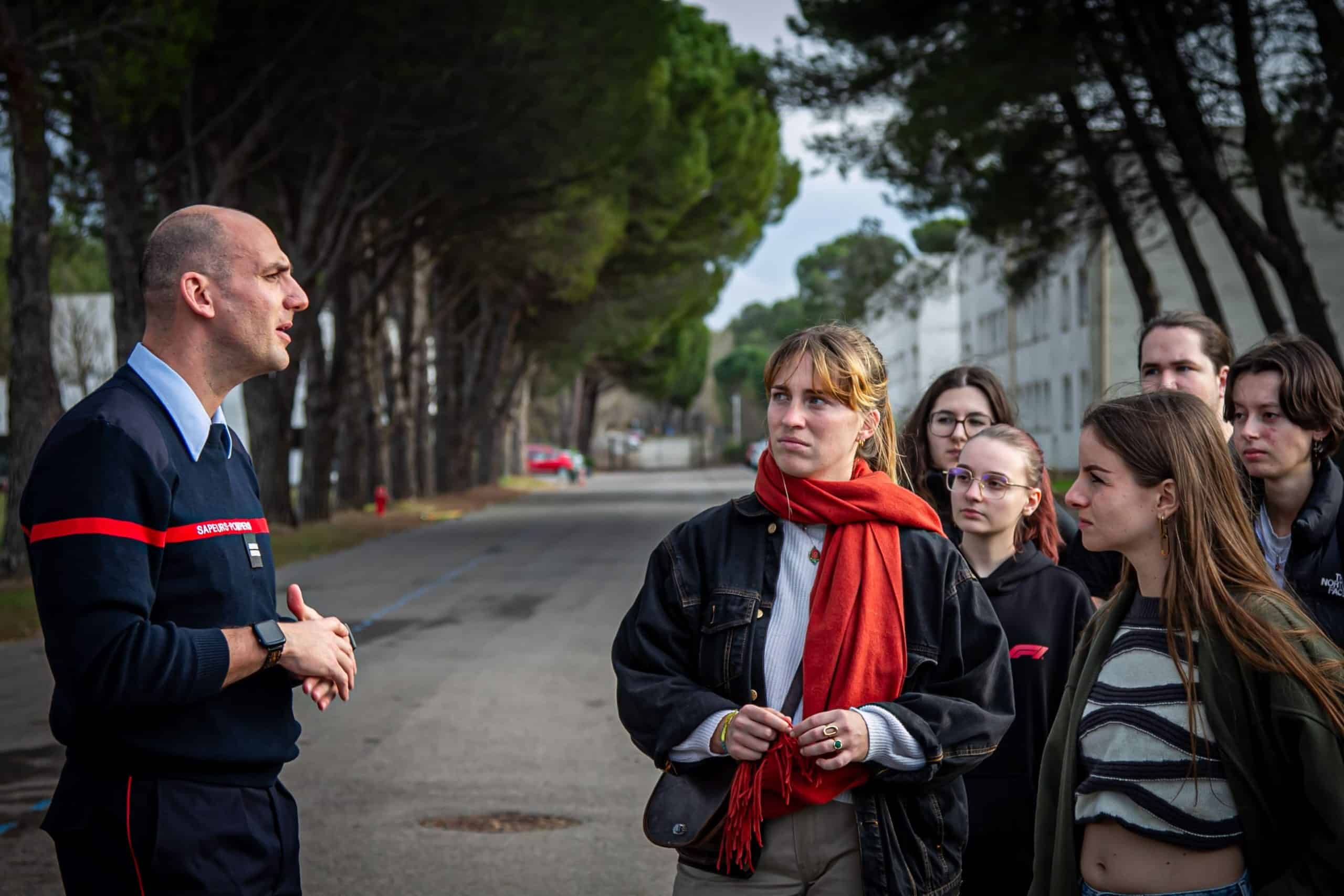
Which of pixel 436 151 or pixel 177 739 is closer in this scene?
pixel 177 739

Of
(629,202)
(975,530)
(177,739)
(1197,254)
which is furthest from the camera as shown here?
(629,202)

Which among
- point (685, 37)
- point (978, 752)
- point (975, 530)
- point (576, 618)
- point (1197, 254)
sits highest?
point (685, 37)

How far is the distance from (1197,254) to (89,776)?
72.4 feet

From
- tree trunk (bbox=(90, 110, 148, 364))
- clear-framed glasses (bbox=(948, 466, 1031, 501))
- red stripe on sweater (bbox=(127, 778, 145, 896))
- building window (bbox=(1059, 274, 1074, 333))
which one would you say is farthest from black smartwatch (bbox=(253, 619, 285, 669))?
building window (bbox=(1059, 274, 1074, 333))

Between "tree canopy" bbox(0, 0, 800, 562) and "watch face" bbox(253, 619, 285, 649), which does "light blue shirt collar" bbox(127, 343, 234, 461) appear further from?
"tree canopy" bbox(0, 0, 800, 562)

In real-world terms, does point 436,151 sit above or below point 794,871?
above

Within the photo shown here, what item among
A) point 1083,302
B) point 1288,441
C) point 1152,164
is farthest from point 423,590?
point 1083,302

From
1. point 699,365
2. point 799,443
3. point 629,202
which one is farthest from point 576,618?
point 699,365

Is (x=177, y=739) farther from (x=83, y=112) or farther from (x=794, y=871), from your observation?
(x=83, y=112)

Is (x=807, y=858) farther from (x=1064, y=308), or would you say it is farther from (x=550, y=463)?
(x=550, y=463)

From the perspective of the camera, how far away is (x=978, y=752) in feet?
10.4

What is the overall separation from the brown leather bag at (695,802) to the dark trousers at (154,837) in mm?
782

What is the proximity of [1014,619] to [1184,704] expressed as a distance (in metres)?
1.10

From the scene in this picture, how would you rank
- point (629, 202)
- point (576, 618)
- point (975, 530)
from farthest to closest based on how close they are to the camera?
point (629, 202) → point (576, 618) → point (975, 530)
